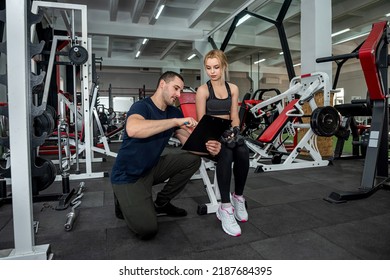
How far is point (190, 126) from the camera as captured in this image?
156cm

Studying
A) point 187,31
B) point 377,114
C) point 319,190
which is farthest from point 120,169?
point 187,31

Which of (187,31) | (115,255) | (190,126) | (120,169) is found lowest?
(115,255)

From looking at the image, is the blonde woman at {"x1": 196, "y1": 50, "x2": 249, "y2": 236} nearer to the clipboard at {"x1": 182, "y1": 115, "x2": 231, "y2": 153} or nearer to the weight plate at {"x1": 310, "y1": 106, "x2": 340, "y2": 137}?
the clipboard at {"x1": 182, "y1": 115, "x2": 231, "y2": 153}

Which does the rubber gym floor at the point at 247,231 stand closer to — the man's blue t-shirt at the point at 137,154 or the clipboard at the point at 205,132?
the man's blue t-shirt at the point at 137,154

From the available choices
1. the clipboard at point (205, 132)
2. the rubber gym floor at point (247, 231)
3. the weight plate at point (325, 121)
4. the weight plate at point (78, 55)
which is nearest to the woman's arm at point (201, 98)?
the clipboard at point (205, 132)

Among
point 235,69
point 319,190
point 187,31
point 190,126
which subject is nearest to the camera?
point 190,126

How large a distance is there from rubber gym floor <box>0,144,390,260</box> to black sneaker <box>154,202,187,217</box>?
5 centimetres

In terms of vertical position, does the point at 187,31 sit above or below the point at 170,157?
above

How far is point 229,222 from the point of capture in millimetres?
1703

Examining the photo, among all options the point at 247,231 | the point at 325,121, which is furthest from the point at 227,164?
the point at 325,121

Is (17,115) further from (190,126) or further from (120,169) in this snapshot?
A: (190,126)

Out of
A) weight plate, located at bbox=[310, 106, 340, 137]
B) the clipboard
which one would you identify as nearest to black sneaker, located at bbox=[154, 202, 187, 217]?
the clipboard

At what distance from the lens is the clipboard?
1.59 meters
